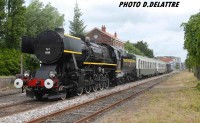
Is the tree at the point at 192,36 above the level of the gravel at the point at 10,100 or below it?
above

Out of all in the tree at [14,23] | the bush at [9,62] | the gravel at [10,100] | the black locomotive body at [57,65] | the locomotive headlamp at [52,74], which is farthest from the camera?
the tree at [14,23]

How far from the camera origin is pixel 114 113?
13.5 metres

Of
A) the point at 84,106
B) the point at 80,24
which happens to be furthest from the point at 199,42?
the point at 80,24

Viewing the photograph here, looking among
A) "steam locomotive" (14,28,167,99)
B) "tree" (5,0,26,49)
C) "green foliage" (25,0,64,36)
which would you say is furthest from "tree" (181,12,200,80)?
"green foliage" (25,0,64,36)

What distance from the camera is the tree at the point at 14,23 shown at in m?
36.5

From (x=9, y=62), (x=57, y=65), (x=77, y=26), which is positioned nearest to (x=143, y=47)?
(x=77, y=26)

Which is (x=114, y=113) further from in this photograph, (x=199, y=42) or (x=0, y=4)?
(x=0, y=4)

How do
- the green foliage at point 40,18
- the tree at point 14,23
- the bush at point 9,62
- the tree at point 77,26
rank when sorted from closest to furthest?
1. the bush at point 9,62
2. the tree at point 14,23
3. the green foliage at point 40,18
4. the tree at point 77,26

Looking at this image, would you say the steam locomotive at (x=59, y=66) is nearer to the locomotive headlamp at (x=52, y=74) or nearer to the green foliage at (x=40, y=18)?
the locomotive headlamp at (x=52, y=74)

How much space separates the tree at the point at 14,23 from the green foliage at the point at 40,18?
898 centimetres

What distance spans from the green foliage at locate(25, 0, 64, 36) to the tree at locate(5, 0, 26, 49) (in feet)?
29.5

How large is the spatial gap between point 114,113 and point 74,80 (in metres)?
6.28

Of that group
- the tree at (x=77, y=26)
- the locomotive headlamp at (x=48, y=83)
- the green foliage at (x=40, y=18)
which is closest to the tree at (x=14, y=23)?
the green foliage at (x=40, y=18)

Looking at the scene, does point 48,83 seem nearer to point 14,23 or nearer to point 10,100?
point 10,100
